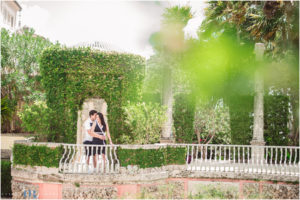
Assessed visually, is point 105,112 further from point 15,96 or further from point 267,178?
point 15,96

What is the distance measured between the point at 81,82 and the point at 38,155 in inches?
127

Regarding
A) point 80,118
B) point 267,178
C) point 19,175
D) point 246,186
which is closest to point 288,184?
point 267,178

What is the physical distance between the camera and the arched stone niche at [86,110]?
37.2 ft

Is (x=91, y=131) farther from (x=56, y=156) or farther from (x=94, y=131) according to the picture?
(x=56, y=156)

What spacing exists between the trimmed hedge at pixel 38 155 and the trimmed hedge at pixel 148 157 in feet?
6.45

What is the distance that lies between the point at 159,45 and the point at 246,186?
633 centimetres

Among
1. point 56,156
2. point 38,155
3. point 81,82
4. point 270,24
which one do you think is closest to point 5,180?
point 38,155

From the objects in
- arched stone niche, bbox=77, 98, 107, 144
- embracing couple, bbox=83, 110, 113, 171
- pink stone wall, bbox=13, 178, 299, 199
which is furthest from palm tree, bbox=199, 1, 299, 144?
embracing couple, bbox=83, 110, 113, 171

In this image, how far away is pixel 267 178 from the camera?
9836 millimetres

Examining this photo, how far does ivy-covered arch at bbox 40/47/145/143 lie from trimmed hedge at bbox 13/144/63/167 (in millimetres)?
1555

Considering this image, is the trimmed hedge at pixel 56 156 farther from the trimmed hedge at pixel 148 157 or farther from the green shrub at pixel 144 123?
the green shrub at pixel 144 123

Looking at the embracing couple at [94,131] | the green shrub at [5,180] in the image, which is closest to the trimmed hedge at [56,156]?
the embracing couple at [94,131]

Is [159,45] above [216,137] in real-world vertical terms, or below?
above

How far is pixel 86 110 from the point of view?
451 inches
